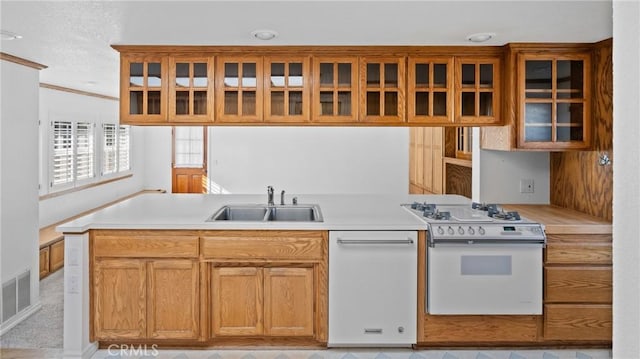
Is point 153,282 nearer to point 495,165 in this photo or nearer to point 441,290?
point 441,290

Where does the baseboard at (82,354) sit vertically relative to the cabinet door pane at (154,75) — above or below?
below

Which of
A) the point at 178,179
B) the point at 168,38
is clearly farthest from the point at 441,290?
the point at 178,179

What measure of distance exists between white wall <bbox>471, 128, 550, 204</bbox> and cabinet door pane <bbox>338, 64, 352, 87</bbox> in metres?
1.28

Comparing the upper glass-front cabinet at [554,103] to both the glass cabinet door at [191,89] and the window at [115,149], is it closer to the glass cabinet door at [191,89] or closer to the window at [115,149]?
the glass cabinet door at [191,89]

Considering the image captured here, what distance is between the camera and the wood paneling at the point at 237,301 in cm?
307

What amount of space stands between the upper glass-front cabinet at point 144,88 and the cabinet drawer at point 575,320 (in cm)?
284

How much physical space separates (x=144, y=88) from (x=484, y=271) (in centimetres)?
255

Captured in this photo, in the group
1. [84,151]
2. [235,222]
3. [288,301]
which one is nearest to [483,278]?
[288,301]

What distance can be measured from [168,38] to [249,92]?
2.08ft

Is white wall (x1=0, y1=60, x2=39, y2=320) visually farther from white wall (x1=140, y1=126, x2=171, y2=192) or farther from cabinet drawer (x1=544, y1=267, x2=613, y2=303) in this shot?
white wall (x1=140, y1=126, x2=171, y2=192)

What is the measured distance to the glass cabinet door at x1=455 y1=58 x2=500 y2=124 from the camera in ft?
11.4

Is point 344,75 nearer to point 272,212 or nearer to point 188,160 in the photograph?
point 272,212

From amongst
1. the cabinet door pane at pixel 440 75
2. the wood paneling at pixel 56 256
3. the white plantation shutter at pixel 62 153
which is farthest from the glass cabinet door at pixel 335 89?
the white plantation shutter at pixel 62 153

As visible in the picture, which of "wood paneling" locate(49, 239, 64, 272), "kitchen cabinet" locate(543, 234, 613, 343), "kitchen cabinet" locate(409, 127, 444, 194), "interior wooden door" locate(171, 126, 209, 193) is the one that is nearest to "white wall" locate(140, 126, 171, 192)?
"interior wooden door" locate(171, 126, 209, 193)
